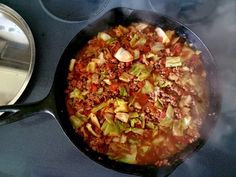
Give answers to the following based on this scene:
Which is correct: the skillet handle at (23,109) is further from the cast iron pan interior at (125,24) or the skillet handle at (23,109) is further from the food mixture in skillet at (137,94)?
the food mixture in skillet at (137,94)

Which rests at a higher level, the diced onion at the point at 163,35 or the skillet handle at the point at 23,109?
the diced onion at the point at 163,35

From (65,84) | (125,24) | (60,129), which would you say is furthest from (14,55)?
(125,24)

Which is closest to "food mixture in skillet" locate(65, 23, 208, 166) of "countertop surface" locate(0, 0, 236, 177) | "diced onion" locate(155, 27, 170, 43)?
"diced onion" locate(155, 27, 170, 43)

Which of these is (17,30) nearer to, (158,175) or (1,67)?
(1,67)

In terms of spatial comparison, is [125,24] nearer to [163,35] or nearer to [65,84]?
[163,35]

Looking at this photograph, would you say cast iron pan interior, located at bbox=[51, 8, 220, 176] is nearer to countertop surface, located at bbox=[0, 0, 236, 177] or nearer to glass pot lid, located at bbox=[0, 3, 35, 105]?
countertop surface, located at bbox=[0, 0, 236, 177]

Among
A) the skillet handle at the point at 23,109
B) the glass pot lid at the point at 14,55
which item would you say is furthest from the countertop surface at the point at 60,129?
the skillet handle at the point at 23,109

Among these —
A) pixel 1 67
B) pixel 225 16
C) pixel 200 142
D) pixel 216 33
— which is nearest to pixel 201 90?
pixel 200 142
